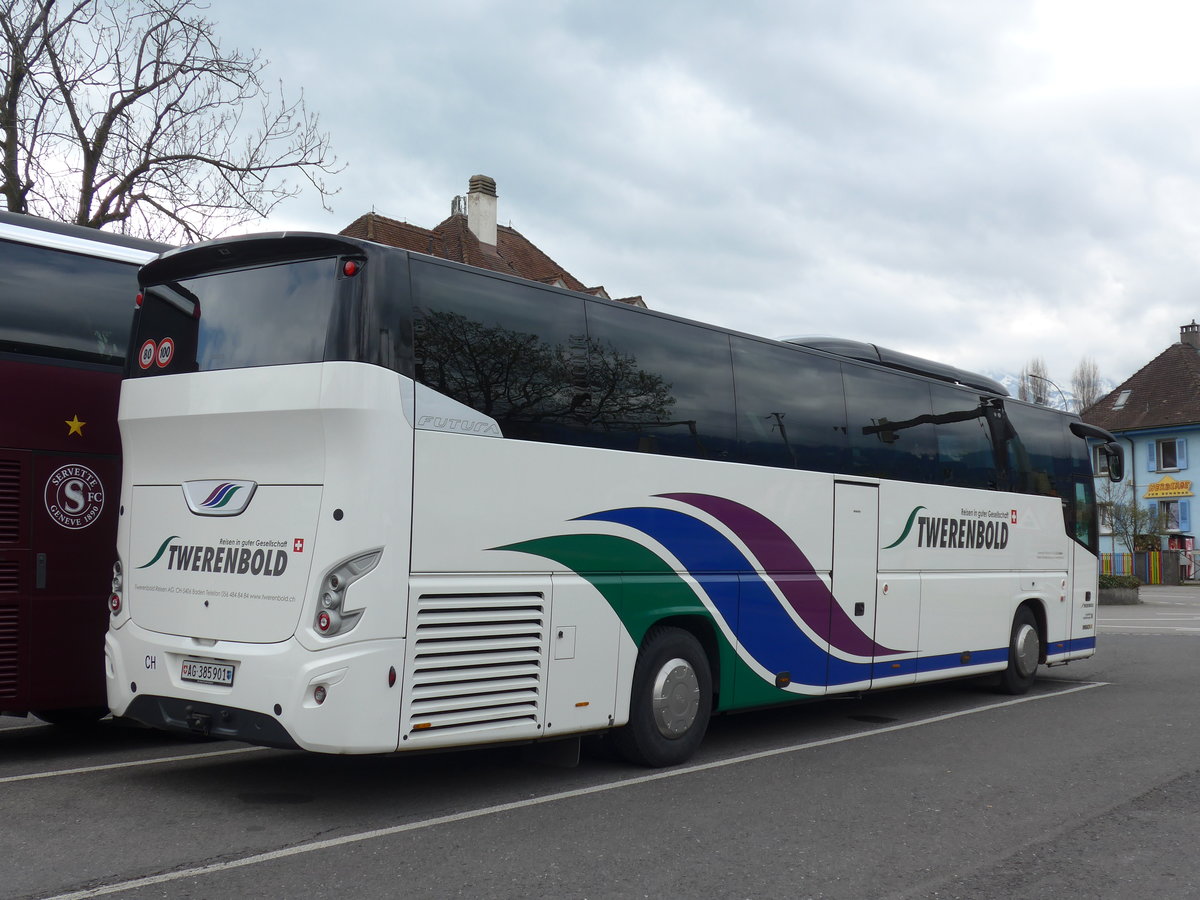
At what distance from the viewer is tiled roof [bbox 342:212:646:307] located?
3688 centimetres

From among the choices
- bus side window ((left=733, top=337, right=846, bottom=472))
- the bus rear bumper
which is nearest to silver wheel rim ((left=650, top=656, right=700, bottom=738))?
bus side window ((left=733, top=337, right=846, bottom=472))

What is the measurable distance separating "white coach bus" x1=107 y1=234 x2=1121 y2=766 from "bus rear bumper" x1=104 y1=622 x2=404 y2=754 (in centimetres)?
1

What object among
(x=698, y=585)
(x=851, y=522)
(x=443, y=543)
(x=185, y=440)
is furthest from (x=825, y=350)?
(x=185, y=440)

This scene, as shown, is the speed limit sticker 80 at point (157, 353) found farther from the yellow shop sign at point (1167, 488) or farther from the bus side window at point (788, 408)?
the yellow shop sign at point (1167, 488)

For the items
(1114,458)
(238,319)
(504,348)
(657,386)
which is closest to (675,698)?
(657,386)

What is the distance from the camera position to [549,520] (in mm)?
7496

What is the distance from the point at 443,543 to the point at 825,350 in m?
5.14

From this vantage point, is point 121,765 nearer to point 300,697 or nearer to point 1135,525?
point 300,697

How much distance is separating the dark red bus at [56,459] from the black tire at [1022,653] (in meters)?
9.31

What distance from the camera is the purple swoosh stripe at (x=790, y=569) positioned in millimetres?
8906

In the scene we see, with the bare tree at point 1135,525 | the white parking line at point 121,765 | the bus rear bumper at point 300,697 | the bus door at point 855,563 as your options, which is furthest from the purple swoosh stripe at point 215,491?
the bare tree at point 1135,525

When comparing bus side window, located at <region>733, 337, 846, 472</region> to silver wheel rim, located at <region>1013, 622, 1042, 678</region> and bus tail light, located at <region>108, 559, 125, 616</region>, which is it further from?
bus tail light, located at <region>108, 559, 125, 616</region>

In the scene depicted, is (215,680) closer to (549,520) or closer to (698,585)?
(549,520)

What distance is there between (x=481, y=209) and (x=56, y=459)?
35102 mm
